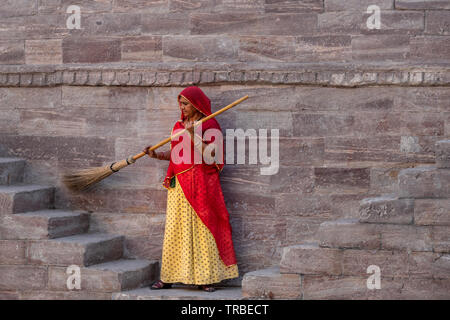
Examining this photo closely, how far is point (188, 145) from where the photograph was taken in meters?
7.05

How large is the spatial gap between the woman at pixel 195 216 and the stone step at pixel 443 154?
203 cm

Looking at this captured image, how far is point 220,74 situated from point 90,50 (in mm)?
1495

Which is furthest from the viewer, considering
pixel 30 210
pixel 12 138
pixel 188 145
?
pixel 12 138

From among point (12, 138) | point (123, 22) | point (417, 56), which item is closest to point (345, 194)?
point (417, 56)

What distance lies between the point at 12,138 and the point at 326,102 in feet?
11.3

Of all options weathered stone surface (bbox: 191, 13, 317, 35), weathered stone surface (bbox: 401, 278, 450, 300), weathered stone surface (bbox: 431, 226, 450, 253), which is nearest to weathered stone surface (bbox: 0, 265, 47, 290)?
weathered stone surface (bbox: 191, 13, 317, 35)

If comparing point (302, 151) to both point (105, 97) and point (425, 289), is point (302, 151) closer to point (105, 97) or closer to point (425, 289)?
point (425, 289)

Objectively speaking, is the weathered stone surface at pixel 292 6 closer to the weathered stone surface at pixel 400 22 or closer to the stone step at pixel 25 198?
the weathered stone surface at pixel 400 22

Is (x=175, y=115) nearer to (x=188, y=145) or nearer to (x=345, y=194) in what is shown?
(x=188, y=145)

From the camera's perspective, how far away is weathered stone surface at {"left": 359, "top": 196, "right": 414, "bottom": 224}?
626 centimetres

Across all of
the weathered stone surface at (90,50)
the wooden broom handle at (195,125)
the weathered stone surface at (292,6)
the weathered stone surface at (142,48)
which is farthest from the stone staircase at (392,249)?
the weathered stone surface at (90,50)

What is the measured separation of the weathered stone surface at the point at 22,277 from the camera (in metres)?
7.15

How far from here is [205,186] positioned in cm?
708

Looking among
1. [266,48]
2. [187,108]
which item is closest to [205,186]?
[187,108]
